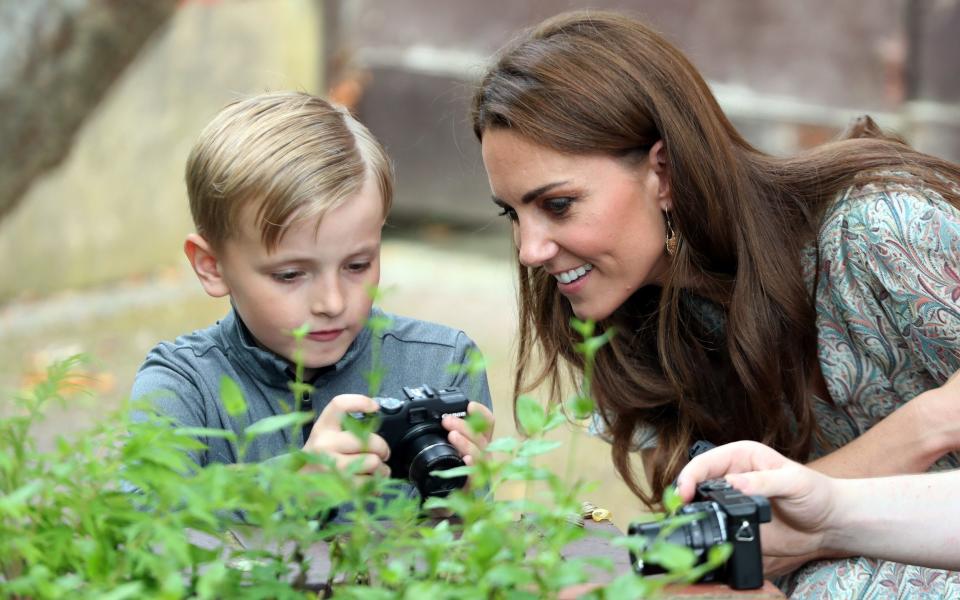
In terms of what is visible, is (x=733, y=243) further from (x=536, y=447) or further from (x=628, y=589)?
(x=628, y=589)

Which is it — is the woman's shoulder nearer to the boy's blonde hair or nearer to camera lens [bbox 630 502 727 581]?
the boy's blonde hair

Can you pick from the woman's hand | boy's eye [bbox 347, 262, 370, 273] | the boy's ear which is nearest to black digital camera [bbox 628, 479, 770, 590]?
the woman's hand

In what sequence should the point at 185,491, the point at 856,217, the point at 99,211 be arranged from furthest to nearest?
1. the point at 99,211
2. the point at 856,217
3. the point at 185,491

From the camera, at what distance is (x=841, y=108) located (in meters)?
7.35

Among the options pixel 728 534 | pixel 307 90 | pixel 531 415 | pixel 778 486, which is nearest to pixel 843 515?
pixel 778 486

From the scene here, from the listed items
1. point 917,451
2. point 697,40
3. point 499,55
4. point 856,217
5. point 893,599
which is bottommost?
point 893,599

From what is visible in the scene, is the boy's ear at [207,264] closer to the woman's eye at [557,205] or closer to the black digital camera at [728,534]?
the woman's eye at [557,205]

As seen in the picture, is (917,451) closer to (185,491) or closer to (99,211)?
(185,491)

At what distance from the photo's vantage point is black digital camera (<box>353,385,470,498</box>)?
6.23 feet

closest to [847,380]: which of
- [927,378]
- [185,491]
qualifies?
[927,378]

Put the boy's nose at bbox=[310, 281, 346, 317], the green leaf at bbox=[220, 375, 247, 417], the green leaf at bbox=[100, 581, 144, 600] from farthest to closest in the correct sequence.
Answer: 1. the boy's nose at bbox=[310, 281, 346, 317]
2. the green leaf at bbox=[220, 375, 247, 417]
3. the green leaf at bbox=[100, 581, 144, 600]

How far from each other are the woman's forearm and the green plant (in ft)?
2.68

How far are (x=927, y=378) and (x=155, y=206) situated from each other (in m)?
5.67

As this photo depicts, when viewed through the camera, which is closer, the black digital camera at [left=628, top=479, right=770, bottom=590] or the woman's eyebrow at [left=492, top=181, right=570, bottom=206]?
the black digital camera at [left=628, top=479, right=770, bottom=590]
